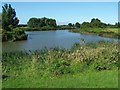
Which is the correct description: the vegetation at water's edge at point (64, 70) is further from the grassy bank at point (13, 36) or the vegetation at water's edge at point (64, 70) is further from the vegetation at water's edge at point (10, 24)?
the vegetation at water's edge at point (10, 24)

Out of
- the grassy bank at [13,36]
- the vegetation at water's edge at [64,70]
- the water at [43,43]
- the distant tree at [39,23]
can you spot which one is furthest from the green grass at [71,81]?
the distant tree at [39,23]

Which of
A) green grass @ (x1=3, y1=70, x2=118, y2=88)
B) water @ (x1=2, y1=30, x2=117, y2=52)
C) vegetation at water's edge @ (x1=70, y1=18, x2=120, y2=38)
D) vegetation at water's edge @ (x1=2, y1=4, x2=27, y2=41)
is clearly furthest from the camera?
A: vegetation at water's edge @ (x1=70, y1=18, x2=120, y2=38)

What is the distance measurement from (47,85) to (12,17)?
220ft

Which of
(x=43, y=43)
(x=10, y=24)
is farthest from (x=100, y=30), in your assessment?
(x=43, y=43)

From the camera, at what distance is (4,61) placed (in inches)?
522

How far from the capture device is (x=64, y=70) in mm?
11227

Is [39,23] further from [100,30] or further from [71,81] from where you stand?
[71,81]

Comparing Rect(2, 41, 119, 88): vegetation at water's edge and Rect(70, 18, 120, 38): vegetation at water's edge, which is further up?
Rect(2, 41, 119, 88): vegetation at water's edge

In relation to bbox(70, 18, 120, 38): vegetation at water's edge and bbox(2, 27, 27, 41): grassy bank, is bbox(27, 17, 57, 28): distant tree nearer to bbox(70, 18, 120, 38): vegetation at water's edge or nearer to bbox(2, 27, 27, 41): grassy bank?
bbox(70, 18, 120, 38): vegetation at water's edge

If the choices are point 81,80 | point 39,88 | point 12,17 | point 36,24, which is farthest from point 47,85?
point 36,24

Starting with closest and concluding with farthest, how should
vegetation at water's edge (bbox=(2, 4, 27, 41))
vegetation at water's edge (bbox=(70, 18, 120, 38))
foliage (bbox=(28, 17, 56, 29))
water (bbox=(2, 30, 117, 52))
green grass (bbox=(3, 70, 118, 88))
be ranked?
1. green grass (bbox=(3, 70, 118, 88))
2. water (bbox=(2, 30, 117, 52))
3. vegetation at water's edge (bbox=(2, 4, 27, 41))
4. vegetation at water's edge (bbox=(70, 18, 120, 38))
5. foliage (bbox=(28, 17, 56, 29))

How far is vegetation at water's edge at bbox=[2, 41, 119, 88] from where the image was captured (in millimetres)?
9383

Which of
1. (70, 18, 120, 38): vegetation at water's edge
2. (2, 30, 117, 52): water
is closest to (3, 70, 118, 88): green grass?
(2, 30, 117, 52): water

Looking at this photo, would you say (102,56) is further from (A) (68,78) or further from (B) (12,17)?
(B) (12,17)
